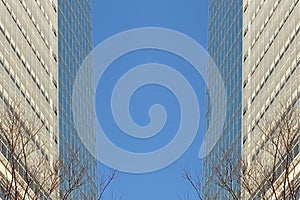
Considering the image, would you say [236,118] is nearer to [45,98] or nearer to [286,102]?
[45,98]

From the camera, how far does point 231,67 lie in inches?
4134

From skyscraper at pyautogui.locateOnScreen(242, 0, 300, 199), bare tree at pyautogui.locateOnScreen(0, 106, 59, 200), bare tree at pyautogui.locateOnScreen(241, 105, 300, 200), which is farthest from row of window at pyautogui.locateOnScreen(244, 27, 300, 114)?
bare tree at pyautogui.locateOnScreen(0, 106, 59, 200)

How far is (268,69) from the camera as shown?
8544cm

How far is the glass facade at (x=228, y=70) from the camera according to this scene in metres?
98.9

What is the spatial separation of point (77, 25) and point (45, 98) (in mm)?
24723

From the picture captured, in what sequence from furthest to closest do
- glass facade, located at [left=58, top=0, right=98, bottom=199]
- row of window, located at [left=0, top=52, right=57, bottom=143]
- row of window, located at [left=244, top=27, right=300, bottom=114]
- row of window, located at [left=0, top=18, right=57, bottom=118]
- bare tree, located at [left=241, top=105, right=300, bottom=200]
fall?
glass facade, located at [left=58, top=0, right=98, bottom=199]
row of window, located at [left=0, top=18, right=57, bottom=118]
row of window, located at [left=0, top=52, right=57, bottom=143]
row of window, located at [left=244, top=27, right=300, bottom=114]
bare tree, located at [left=241, top=105, right=300, bottom=200]

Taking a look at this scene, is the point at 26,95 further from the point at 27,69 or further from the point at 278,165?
the point at 278,165

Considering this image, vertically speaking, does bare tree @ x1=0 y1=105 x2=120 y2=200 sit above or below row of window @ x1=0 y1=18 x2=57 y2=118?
below

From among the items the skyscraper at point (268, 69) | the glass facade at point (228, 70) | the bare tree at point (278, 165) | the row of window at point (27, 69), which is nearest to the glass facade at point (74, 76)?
the row of window at point (27, 69)

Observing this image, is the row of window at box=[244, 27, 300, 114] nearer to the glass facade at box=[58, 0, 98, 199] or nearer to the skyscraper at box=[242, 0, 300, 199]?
the skyscraper at box=[242, 0, 300, 199]

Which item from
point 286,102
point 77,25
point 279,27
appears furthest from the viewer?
point 77,25

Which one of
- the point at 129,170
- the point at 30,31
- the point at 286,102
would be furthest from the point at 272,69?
the point at 30,31

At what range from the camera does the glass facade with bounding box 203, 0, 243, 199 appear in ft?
325

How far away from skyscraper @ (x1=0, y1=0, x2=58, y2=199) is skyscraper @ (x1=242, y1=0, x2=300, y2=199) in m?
16.7
